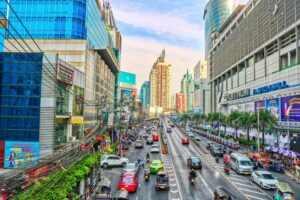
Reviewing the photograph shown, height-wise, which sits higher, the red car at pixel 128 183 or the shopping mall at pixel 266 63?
the shopping mall at pixel 266 63

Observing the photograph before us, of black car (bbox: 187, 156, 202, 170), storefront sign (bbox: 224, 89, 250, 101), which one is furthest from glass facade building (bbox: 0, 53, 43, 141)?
storefront sign (bbox: 224, 89, 250, 101)

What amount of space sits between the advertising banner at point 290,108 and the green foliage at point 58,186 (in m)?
49.2

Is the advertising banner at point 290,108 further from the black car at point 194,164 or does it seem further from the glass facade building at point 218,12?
the glass facade building at point 218,12

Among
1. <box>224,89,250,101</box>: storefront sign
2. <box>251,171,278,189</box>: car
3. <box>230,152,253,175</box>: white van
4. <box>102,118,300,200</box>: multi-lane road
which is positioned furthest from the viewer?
<box>224,89,250,101</box>: storefront sign

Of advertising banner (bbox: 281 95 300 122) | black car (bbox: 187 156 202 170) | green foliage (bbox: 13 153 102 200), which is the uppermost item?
advertising banner (bbox: 281 95 300 122)

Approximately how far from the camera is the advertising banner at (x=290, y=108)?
53.3 m

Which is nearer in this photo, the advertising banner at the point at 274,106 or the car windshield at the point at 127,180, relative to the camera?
the car windshield at the point at 127,180

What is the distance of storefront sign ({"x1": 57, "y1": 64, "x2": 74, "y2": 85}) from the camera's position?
36.0 metres

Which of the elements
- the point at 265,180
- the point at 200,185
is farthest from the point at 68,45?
the point at 265,180

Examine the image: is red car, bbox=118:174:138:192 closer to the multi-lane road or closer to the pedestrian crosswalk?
the multi-lane road

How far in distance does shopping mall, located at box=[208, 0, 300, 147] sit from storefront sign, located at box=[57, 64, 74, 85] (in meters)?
39.4

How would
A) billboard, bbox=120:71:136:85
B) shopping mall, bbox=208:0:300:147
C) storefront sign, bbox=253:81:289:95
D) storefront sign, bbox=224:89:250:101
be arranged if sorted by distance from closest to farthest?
shopping mall, bbox=208:0:300:147 < storefront sign, bbox=253:81:289:95 < storefront sign, bbox=224:89:250:101 < billboard, bbox=120:71:136:85

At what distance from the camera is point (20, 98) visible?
36.2 m

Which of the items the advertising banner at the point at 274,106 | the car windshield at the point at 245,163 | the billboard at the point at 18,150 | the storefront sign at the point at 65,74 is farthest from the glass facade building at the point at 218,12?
the billboard at the point at 18,150
